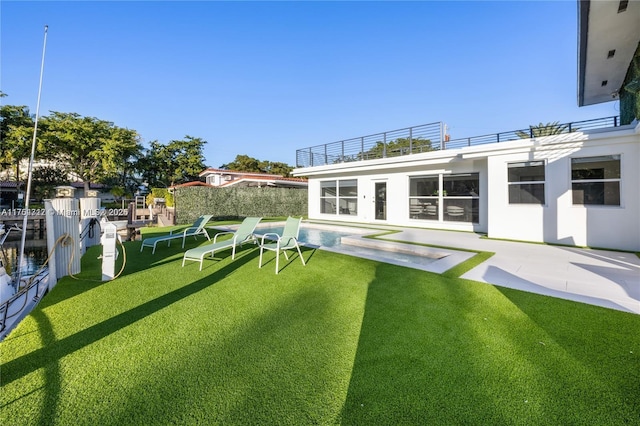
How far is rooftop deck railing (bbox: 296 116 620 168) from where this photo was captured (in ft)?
27.6

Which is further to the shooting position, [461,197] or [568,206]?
[461,197]

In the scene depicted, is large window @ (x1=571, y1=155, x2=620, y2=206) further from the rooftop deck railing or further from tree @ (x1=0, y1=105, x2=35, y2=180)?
tree @ (x1=0, y1=105, x2=35, y2=180)

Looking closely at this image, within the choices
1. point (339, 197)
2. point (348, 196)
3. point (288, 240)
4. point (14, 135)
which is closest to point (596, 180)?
point (288, 240)

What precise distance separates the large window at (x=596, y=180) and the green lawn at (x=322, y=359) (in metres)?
6.05

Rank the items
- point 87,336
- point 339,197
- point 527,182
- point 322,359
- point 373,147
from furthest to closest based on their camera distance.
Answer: point 339,197
point 373,147
point 527,182
point 87,336
point 322,359

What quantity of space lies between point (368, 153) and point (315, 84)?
1046cm

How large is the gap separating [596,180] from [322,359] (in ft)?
30.5

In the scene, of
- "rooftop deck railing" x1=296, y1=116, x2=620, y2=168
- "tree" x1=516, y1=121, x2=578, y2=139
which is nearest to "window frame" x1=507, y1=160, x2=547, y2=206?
"tree" x1=516, y1=121, x2=578, y2=139

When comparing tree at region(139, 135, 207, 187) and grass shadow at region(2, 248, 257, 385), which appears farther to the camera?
tree at region(139, 135, 207, 187)

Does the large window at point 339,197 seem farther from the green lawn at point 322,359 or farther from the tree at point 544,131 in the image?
the green lawn at point 322,359

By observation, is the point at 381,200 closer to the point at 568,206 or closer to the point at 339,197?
the point at 339,197

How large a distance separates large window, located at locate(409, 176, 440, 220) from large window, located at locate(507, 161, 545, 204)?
3.19 metres

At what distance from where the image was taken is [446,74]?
1772cm

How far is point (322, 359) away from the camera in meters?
2.51
